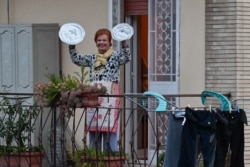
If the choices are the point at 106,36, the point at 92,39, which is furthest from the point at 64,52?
the point at 106,36

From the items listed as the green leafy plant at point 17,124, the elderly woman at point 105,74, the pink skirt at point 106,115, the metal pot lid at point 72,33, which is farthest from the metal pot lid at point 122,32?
the green leafy plant at point 17,124

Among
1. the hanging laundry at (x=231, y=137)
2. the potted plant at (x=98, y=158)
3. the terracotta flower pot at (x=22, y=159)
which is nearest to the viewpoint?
the hanging laundry at (x=231, y=137)

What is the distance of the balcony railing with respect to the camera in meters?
11.0

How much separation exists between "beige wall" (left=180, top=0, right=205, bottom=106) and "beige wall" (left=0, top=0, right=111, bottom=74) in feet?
4.19

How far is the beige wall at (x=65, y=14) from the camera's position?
12945 mm

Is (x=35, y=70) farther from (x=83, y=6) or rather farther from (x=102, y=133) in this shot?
(x=102, y=133)

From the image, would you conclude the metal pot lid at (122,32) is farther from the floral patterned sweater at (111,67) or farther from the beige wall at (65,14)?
the beige wall at (65,14)

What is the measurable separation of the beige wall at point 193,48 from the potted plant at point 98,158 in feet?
4.94

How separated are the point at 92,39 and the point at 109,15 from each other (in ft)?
1.90

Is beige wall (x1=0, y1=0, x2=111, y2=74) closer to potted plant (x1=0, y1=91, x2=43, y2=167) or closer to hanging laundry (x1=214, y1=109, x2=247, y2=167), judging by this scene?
potted plant (x1=0, y1=91, x2=43, y2=167)

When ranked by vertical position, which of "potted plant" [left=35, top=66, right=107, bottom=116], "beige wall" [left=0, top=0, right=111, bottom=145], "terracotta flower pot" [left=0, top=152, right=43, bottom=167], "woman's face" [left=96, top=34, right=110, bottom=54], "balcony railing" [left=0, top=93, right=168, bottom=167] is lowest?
"terracotta flower pot" [left=0, top=152, right=43, bottom=167]

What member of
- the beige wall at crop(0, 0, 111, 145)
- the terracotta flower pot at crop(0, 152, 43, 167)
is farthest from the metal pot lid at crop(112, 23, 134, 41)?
the terracotta flower pot at crop(0, 152, 43, 167)

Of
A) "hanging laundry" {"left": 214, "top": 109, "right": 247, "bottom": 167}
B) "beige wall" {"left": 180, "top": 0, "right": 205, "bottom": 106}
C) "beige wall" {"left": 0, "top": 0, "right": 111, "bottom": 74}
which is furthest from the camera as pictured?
"beige wall" {"left": 0, "top": 0, "right": 111, "bottom": 74}

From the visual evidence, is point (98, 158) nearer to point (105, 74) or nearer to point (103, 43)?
point (105, 74)
